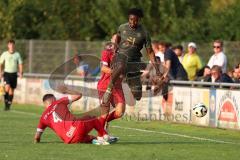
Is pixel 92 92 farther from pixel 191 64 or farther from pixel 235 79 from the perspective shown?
pixel 235 79

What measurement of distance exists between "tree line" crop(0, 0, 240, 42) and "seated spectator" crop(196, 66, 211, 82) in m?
16.4

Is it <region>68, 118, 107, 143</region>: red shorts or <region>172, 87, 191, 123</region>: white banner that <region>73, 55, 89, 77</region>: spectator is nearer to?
<region>172, 87, 191, 123</region>: white banner

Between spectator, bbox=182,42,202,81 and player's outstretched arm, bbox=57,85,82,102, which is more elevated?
spectator, bbox=182,42,202,81

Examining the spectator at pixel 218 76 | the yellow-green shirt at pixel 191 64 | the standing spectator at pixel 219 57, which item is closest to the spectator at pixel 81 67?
the yellow-green shirt at pixel 191 64

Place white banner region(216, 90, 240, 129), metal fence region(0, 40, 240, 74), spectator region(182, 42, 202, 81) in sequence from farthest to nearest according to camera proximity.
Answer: metal fence region(0, 40, 240, 74), spectator region(182, 42, 202, 81), white banner region(216, 90, 240, 129)

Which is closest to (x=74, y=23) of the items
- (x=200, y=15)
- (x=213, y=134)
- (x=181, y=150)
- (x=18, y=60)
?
(x=200, y=15)

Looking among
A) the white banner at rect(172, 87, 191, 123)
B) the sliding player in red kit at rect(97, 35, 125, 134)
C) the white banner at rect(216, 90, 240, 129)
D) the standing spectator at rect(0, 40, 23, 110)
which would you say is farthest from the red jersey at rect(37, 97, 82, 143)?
the standing spectator at rect(0, 40, 23, 110)

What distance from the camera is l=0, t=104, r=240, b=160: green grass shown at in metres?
14.4

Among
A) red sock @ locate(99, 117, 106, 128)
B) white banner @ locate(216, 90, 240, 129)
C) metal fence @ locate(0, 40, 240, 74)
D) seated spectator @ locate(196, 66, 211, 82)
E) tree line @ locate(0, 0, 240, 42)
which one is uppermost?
tree line @ locate(0, 0, 240, 42)

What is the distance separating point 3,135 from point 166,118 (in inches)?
289

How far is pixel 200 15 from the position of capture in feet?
161

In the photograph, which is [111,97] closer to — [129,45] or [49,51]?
[129,45]

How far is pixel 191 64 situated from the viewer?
26.0 meters

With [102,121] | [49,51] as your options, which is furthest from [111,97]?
[49,51]
